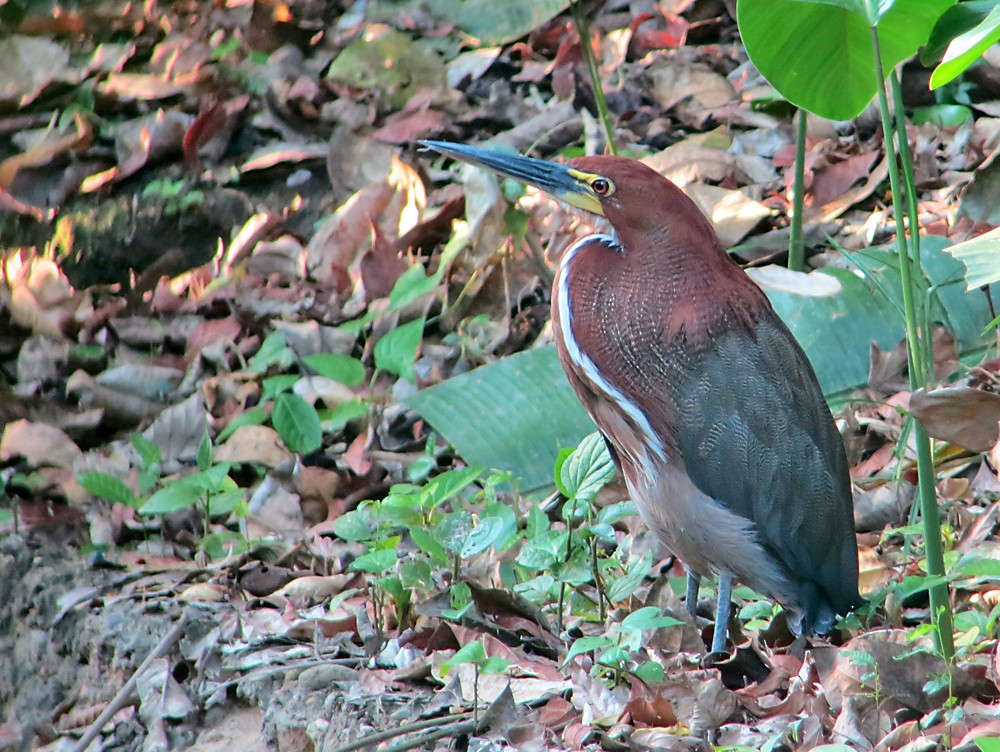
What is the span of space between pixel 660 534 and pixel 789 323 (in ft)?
4.43

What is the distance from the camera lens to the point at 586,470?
3154mm

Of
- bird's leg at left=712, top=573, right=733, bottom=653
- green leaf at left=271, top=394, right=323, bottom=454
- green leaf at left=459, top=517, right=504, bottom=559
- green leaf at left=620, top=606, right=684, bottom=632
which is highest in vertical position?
green leaf at left=620, top=606, right=684, bottom=632

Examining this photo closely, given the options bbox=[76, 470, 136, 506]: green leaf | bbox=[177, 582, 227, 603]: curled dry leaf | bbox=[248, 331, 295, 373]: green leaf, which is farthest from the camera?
bbox=[248, 331, 295, 373]: green leaf

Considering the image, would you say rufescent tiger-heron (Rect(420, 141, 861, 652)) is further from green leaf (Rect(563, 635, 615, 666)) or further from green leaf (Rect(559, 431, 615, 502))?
green leaf (Rect(563, 635, 615, 666))

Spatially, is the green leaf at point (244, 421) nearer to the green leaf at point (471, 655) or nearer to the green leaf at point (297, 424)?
the green leaf at point (297, 424)

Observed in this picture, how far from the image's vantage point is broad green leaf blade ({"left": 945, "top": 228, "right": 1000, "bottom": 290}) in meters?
2.17

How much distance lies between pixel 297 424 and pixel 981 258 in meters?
2.82

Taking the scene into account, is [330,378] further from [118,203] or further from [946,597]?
[946,597]

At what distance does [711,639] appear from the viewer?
332 centimetres

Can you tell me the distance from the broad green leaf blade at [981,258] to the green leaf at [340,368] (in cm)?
287

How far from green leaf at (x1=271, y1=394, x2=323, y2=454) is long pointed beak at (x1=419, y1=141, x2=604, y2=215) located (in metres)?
1.43

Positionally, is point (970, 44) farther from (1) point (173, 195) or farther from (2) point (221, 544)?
(1) point (173, 195)

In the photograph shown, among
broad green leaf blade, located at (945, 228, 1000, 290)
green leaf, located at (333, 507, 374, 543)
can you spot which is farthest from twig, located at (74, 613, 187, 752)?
broad green leaf blade, located at (945, 228, 1000, 290)

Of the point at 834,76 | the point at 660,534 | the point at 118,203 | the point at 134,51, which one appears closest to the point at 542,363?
the point at 660,534
